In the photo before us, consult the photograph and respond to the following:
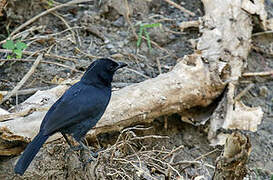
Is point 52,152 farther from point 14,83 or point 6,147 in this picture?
point 14,83

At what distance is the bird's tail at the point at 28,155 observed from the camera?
332cm

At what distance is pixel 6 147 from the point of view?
3855 mm

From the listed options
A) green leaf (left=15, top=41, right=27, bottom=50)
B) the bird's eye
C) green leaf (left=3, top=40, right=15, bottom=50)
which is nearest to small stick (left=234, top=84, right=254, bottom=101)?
the bird's eye

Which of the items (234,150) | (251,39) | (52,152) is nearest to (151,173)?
(52,152)

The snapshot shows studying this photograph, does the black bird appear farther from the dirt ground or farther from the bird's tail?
the dirt ground

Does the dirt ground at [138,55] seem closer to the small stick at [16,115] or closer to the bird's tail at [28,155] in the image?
the small stick at [16,115]

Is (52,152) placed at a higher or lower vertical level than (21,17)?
lower

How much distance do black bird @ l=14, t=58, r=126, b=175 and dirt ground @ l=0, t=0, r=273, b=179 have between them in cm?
45

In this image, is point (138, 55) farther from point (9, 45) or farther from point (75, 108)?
point (75, 108)

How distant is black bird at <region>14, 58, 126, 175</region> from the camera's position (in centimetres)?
346

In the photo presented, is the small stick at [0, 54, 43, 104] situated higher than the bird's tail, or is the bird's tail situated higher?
the bird's tail

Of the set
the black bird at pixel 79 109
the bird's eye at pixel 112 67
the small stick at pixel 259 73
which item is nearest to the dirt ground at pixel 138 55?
the small stick at pixel 259 73

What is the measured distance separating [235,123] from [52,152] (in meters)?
1.68

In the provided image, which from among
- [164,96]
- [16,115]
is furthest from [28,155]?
[164,96]
